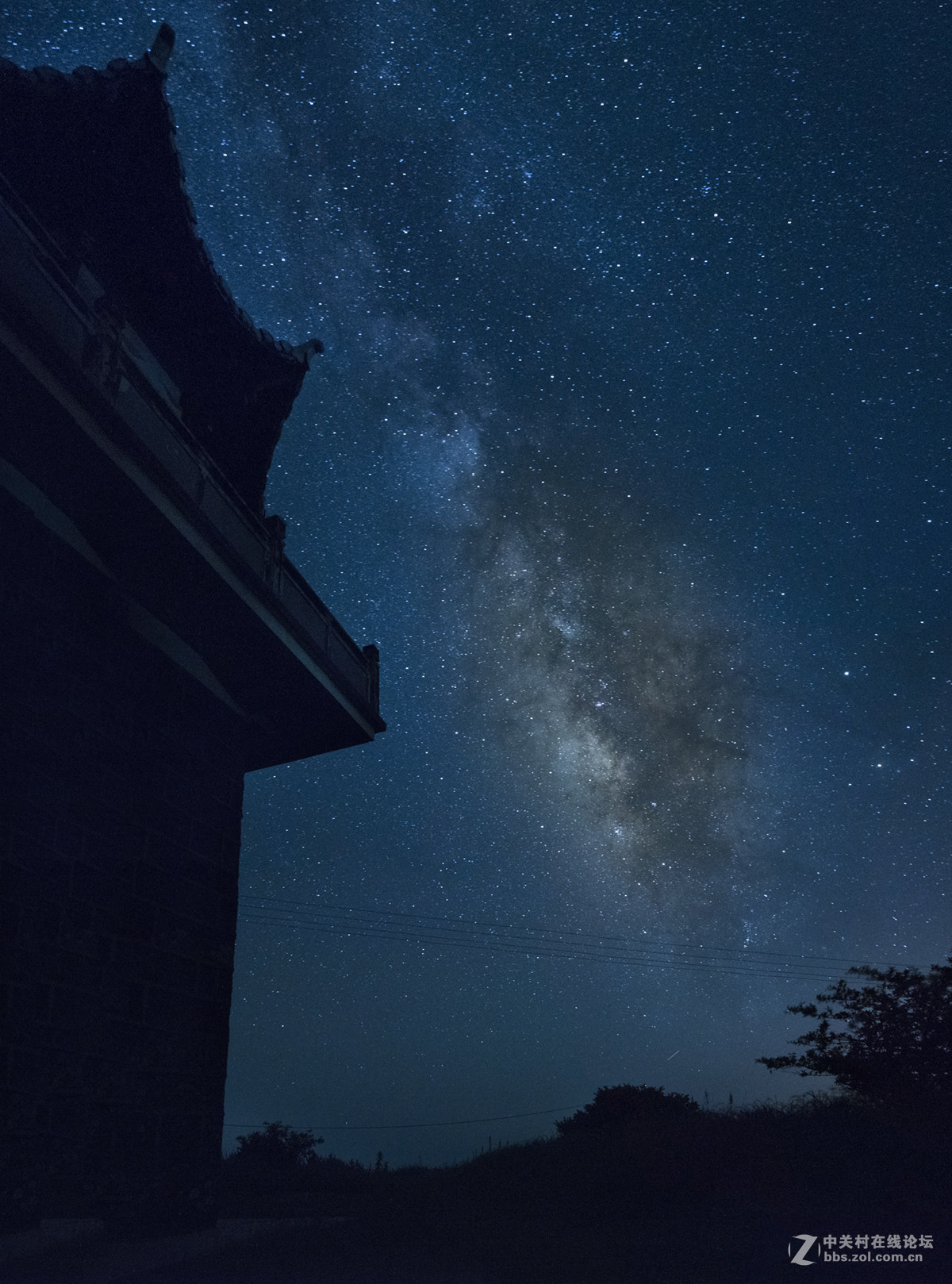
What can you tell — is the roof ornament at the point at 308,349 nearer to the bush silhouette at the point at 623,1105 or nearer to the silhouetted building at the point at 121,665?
the silhouetted building at the point at 121,665

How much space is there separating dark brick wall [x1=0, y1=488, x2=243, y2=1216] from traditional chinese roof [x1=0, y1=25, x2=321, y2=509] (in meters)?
4.20

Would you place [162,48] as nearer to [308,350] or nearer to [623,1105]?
[308,350]

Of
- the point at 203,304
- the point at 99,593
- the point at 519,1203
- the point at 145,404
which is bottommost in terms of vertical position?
the point at 519,1203

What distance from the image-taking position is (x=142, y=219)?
11.2 m

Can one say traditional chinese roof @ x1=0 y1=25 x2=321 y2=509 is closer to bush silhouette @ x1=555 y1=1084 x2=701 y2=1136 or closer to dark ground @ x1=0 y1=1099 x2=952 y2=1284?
dark ground @ x1=0 y1=1099 x2=952 y2=1284

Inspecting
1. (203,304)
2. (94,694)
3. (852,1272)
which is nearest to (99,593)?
(94,694)

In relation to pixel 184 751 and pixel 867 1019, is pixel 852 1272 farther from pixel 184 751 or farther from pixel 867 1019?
pixel 867 1019

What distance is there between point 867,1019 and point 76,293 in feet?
64.4

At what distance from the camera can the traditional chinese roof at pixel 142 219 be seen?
10.3 m

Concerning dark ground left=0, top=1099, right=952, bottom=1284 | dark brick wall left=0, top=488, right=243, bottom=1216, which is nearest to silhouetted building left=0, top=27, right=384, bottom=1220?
dark brick wall left=0, top=488, right=243, bottom=1216

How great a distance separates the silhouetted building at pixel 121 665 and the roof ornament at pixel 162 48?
0.06 meters

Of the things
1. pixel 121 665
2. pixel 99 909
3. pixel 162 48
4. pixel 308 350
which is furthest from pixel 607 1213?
pixel 162 48

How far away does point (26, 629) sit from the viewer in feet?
24.6

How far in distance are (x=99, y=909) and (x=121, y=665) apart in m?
2.64
